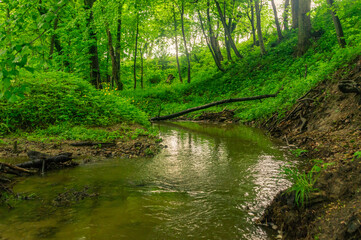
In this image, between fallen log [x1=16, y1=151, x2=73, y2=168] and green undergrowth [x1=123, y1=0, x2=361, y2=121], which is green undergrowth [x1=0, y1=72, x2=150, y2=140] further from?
green undergrowth [x1=123, y1=0, x2=361, y2=121]

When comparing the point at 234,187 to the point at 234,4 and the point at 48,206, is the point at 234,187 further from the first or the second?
the point at 234,4

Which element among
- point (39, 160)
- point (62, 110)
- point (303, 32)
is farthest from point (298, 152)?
point (303, 32)

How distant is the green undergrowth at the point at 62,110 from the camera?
871cm

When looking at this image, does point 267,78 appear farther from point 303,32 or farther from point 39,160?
point 39,160

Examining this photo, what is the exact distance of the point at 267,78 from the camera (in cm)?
1881

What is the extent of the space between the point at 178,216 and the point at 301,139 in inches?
223

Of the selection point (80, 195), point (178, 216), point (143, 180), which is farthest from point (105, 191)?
point (178, 216)

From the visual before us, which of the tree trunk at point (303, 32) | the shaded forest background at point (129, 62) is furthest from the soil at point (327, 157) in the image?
the tree trunk at point (303, 32)

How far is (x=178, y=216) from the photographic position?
12.5 ft

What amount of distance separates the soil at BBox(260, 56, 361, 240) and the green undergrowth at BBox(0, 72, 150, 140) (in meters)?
6.20

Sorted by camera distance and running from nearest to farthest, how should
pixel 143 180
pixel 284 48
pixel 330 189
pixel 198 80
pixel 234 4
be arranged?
pixel 330 189
pixel 143 180
pixel 284 48
pixel 234 4
pixel 198 80

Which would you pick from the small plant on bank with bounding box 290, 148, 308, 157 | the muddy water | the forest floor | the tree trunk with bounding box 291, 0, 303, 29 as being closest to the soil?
the small plant on bank with bounding box 290, 148, 308, 157

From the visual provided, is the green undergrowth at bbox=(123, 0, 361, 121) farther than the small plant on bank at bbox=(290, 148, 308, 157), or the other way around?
the green undergrowth at bbox=(123, 0, 361, 121)

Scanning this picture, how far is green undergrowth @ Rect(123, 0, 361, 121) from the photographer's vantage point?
11699 millimetres
